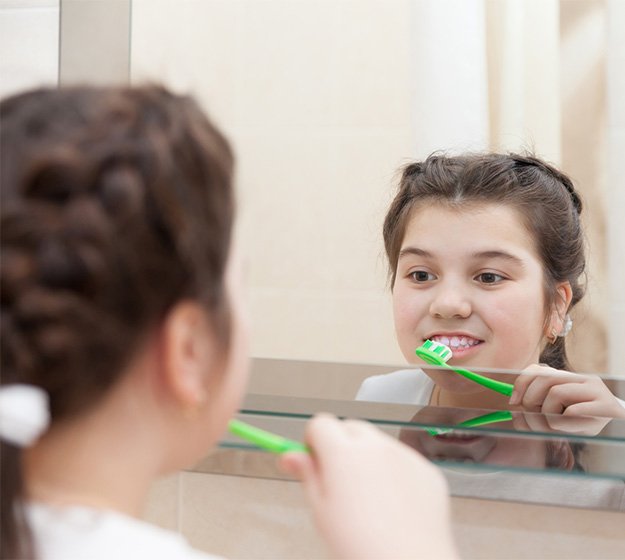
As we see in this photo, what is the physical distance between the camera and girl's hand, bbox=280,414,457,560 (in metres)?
0.44

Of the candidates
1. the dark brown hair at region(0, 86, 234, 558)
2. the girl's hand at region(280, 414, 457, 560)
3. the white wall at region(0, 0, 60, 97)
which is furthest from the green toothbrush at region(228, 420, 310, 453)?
the white wall at region(0, 0, 60, 97)

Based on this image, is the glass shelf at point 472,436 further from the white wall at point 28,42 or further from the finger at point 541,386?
the white wall at point 28,42

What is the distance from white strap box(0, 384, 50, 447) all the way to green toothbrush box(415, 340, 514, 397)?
36 cm

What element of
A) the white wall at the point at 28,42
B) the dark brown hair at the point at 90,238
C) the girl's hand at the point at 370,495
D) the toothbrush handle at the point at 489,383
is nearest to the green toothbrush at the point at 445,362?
the toothbrush handle at the point at 489,383

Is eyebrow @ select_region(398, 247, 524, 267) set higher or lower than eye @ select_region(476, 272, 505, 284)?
higher

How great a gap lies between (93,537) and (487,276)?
0.38 m

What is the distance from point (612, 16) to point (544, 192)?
0.14 m

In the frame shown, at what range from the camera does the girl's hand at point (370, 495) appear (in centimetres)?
44

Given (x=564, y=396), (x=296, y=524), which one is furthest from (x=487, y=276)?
(x=296, y=524)

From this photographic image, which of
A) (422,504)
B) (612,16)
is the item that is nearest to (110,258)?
(422,504)

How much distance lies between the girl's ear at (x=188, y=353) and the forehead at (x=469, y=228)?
30cm

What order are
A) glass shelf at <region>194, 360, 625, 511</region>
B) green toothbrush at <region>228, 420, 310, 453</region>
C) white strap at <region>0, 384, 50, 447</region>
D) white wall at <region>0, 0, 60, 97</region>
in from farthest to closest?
1. white wall at <region>0, 0, 60, 97</region>
2. glass shelf at <region>194, 360, 625, 511</region>
3. green toothbrush at <region>228, 420, 310, 453</region>
4. white strap at <region>0, 384, 50, 447</region>

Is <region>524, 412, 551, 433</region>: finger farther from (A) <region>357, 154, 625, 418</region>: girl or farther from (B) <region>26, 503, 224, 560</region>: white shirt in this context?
(B) <region>26, 503, 224, 560</region>: white shirt

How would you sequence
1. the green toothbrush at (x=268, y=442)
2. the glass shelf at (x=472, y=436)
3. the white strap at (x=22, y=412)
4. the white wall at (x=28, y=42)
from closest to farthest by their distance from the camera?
1. the white strap at (x=22, y=412)
2. the green toothbrush at (x=268, y=442)
3. the glass shelf at (x=472, y=436)
4. the white wall at (x=28, y=42)
